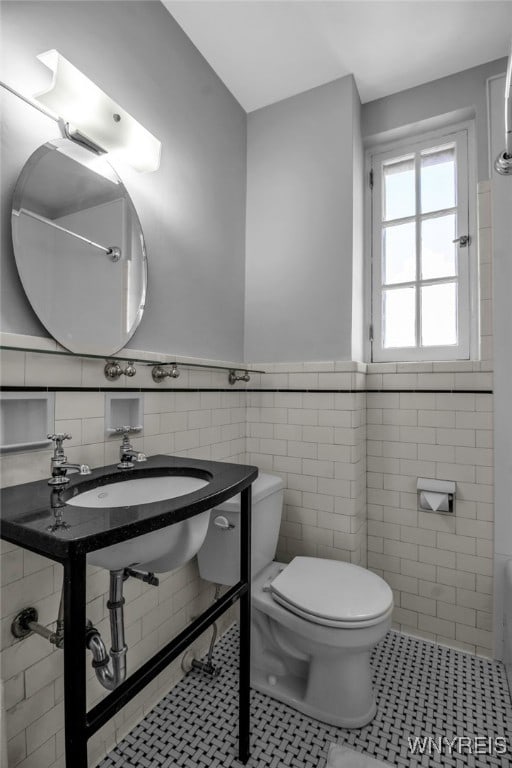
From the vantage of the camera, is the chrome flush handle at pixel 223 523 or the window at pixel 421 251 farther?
the window at pixel 421 251

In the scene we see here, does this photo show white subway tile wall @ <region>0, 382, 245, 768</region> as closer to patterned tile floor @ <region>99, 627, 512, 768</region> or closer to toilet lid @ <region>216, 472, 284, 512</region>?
patterned tile floor @ <region>99, 627, 512, 768</region>

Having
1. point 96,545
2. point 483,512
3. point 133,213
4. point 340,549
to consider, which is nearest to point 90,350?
point 133,213

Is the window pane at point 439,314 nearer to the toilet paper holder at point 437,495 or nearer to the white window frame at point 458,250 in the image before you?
the white window frame at point 458,250

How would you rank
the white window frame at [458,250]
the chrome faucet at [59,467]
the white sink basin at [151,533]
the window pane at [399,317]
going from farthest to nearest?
1. the window pane at [399,317]
2. the white window frame at [458,250]
3. the chrome faucet at [59,467]
4. the white sink basin at [151,533]

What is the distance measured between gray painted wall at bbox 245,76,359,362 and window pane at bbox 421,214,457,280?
44 centimetres

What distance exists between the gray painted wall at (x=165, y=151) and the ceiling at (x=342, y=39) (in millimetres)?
136

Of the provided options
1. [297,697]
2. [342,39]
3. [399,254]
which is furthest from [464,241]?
[297,697]

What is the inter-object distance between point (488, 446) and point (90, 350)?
172 centimetres

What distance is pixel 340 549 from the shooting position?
1.86 meters

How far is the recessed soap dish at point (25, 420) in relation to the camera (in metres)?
0.97

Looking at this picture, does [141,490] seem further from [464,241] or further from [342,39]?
[342,39]

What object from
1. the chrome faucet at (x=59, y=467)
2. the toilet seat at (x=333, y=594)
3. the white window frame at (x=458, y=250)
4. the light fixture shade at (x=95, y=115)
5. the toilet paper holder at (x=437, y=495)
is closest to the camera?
the chrome faucet at (x=59, y=467)

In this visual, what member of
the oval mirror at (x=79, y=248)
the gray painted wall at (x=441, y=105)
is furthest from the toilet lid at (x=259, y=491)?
the gray painted wall at (x=441, y=105)

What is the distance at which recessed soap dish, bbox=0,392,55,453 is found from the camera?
97 cm
